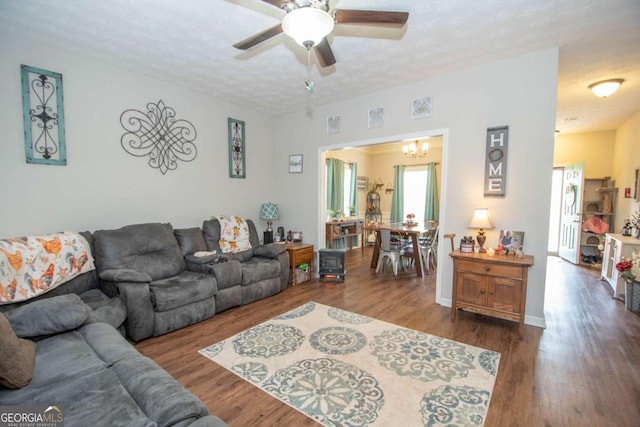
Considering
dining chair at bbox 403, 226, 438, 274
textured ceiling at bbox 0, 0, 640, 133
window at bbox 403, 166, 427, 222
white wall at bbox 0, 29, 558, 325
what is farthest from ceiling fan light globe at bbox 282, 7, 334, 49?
window at bbox 403, 166, 427, 222

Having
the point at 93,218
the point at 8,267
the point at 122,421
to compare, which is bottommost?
the point at 122,421

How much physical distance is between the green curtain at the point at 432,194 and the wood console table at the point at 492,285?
4.11 meters

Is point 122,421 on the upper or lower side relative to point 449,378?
upper

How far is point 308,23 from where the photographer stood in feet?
5.30

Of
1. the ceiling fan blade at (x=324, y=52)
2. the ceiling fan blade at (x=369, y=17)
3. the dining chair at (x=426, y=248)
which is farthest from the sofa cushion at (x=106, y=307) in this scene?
the dining chair at (x=426, y=248)

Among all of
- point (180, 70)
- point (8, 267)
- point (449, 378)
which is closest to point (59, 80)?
point (180, 70)

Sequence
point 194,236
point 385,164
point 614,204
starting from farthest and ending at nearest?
point 385,164 → point 614,204 → point 194,236

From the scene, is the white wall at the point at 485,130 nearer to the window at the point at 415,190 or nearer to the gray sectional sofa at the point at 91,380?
the gray sectional sofa at the point at 91,380

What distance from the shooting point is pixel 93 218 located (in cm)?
309

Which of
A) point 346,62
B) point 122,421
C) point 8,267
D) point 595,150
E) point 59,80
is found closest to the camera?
point 122,421

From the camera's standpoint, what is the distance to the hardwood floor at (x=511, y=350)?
5.78 ft

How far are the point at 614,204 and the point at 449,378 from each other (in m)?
5.74

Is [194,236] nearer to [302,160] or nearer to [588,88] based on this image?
[302,160]

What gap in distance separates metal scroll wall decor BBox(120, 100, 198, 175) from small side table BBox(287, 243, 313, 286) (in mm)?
1967
